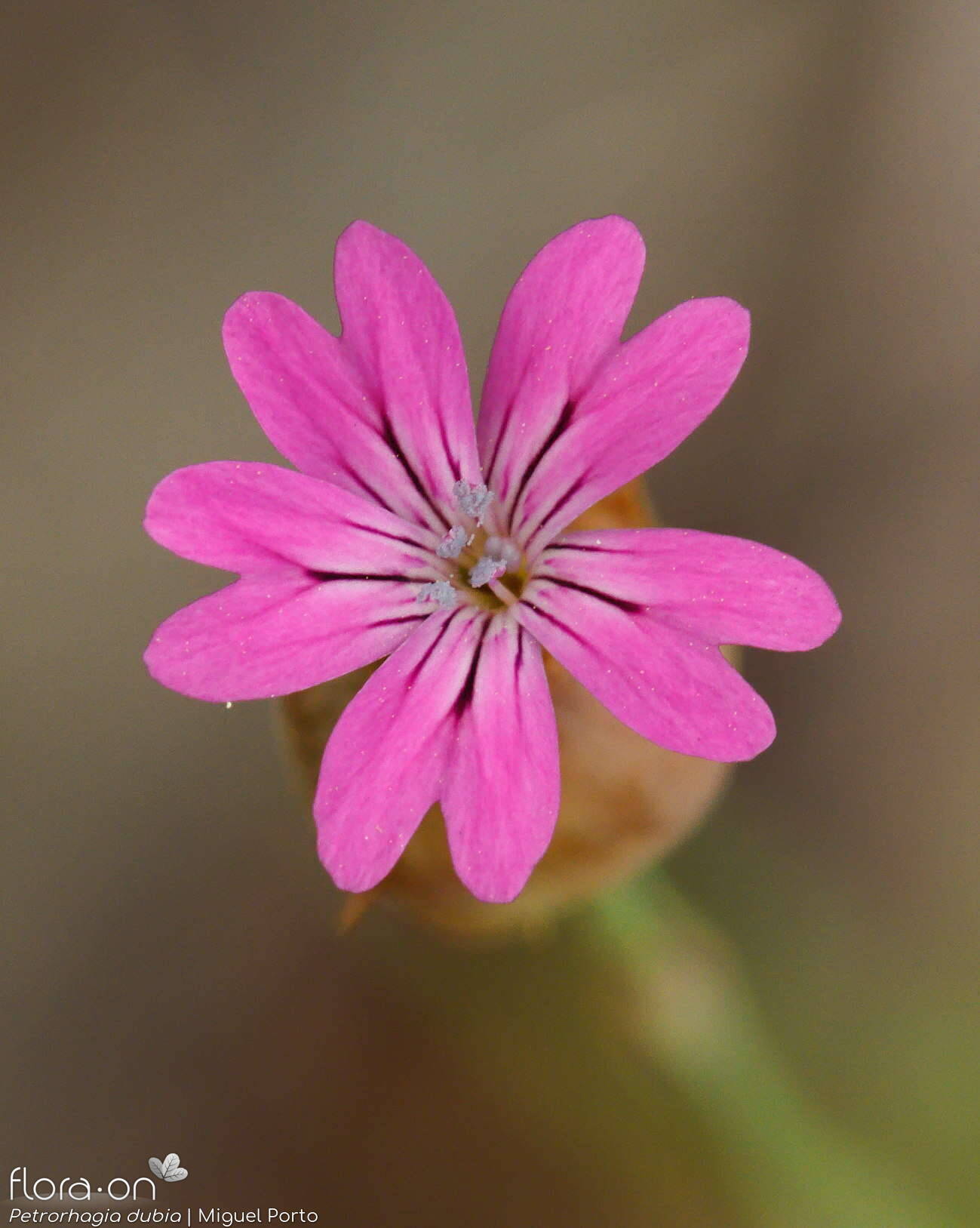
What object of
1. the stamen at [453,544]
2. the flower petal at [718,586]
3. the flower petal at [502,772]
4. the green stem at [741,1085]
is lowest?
the green stem at [741,1085]

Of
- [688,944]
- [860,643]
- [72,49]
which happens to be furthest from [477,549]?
[72,49]

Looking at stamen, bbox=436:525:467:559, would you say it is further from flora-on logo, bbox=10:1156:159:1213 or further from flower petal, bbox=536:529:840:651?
flora-on logo, bbox=10:1156:159:1213

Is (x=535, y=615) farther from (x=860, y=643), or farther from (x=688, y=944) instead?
(x=860, y=643)

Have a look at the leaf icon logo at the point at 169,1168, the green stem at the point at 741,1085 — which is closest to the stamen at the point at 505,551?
the green stem at the point at 741,1085

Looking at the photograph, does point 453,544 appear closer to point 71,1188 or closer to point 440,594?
point 440,594

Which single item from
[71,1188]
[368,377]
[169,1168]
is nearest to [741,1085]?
[169,1168]

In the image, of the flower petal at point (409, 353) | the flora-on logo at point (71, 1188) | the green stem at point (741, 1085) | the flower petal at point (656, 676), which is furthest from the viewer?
the flora-on logo at point (71, 1188)

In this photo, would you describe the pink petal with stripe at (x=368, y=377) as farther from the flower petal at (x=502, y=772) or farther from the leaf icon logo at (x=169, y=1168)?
the leaf icon logo at (x=169, y=1168)
